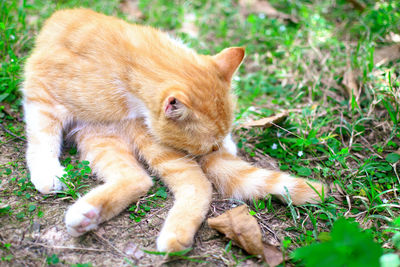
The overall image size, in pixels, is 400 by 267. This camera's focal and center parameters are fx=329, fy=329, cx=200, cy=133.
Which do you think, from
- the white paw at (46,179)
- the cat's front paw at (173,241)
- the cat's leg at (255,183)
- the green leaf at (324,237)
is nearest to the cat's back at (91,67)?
the white paw at (46,179)

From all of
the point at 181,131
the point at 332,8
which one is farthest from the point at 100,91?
the point at 332,8

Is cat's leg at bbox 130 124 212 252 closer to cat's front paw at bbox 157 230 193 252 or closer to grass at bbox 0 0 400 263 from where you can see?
cat's front paw at bbox 157 230 193 252

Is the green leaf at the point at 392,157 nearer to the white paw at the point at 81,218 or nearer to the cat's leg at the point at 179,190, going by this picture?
the cat's leg at the point at 179,190

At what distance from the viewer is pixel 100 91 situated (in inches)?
93.7

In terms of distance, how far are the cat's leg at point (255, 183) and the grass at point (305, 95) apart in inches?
3.3

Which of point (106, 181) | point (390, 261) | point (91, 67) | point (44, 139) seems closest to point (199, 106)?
point (106, 181)

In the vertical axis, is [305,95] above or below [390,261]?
below

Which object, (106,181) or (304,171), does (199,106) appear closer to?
(106,181)

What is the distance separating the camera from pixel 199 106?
7.03 ft

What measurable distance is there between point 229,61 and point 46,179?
4.84ft

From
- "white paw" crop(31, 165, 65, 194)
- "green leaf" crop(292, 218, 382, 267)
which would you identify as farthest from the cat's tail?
"white paw" crop(31, 165, 65, 194)

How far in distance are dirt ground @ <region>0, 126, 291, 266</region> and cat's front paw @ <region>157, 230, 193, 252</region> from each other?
5cm

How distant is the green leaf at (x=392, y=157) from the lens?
2.48 meters

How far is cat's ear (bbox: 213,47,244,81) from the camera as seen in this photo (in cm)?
239
